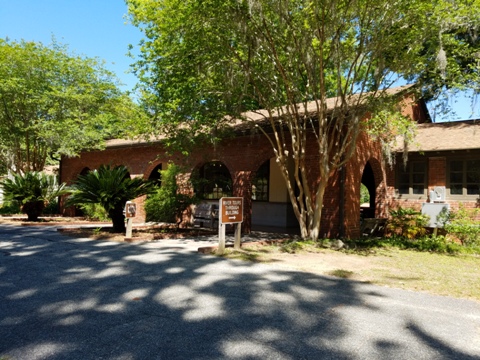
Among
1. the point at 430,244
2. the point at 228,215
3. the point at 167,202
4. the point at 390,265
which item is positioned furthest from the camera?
the point at 167,202

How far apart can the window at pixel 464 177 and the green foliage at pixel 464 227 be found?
100 centimetres

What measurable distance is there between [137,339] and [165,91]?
847 centimetres

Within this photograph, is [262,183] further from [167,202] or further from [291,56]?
[291,56]

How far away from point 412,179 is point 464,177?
66.4 inches

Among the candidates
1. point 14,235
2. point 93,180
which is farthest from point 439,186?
point 14,235

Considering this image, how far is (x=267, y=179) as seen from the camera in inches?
693

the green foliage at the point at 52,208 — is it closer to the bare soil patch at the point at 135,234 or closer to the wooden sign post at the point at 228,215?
the bare soil patch at the point at 135,234

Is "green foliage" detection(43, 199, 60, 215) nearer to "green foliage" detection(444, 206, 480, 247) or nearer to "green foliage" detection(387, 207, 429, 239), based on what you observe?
"green foliage" detection(387, 207, 429, 239)

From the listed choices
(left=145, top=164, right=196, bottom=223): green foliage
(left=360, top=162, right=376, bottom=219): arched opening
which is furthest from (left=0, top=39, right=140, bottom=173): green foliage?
(left=360, top=162, right=376, bottom=219): arched opening

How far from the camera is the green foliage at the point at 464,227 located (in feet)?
34.5

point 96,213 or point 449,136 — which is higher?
point 449,136

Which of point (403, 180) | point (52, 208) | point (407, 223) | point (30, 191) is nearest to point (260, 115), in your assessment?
point (403, 180)

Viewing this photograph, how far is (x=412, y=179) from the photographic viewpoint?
13.5 metres

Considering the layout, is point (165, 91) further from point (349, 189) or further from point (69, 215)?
point (69, 215)
